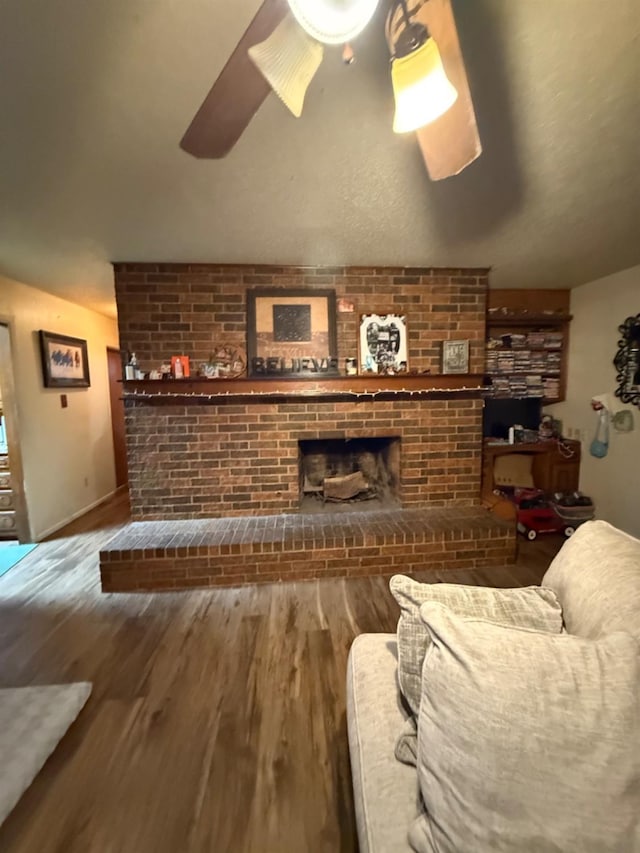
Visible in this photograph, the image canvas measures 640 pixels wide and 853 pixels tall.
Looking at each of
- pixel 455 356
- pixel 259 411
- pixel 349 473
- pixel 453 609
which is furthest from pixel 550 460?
pixel 453 609

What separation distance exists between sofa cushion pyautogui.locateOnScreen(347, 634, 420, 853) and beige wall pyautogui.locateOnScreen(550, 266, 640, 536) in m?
2.87

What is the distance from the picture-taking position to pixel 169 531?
101 inches

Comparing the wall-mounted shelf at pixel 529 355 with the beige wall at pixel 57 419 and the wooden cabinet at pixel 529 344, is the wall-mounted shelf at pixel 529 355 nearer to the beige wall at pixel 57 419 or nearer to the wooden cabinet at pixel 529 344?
the wooden cabinet at pixel 529 344

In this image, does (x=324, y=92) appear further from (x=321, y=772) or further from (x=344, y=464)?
(x=344, y=464)

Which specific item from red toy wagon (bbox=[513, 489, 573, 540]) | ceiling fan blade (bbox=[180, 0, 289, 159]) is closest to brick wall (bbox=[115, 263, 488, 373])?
red toy wagon (bbox=[513, 489, 573, 540])

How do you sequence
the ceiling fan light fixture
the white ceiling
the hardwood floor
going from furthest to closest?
the hardwood floor < the white ceiling < the ceiling fan light fixture

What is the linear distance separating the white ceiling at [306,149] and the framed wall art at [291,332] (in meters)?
0.33

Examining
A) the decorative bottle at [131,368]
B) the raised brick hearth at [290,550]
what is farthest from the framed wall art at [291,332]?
the raised brick hearth at [290,550]

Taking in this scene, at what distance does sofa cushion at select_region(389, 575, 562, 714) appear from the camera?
2.96 feet

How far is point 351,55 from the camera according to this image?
0.82 metres

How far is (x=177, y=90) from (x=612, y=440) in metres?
3.73

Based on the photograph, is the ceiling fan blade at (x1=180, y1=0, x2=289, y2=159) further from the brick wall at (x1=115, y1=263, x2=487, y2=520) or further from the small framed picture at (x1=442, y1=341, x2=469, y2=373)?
the small framed picture at (x1=442, y1=341, x2=469, y2=373)

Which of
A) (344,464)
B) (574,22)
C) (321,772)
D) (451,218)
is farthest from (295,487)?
(574,22)

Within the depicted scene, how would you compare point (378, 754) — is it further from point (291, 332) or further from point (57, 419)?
point (57, 419)
